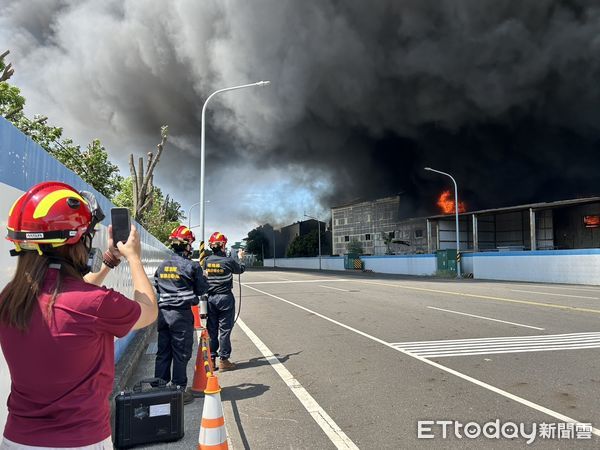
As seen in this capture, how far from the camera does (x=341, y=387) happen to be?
5473 mm

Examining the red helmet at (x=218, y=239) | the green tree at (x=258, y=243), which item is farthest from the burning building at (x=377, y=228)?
the red helmet at (x=218, y=239)

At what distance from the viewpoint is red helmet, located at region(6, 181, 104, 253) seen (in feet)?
5.49

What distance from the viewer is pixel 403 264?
43.1 meters

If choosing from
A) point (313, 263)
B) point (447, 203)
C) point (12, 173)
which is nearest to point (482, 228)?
point (447, 203)

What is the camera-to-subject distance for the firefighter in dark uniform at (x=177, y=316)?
5.08m

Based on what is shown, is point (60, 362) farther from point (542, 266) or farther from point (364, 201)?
point (364, 201)

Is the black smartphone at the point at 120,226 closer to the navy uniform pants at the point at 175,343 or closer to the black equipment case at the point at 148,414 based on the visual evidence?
the black equipment case at the point at 148,414

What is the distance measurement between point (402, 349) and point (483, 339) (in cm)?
169

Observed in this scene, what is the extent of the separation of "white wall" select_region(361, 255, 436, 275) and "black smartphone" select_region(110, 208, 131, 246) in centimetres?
3820

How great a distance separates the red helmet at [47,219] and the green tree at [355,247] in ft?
203

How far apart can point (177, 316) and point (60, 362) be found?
356cm

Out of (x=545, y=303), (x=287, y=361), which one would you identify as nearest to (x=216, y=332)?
(x=287, y=361)

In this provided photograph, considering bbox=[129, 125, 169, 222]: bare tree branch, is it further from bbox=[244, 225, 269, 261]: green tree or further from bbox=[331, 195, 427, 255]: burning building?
bbox=[244, 225, 269, 261]: green tree

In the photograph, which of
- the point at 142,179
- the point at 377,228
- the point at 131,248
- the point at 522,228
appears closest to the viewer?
the point at 131,248
